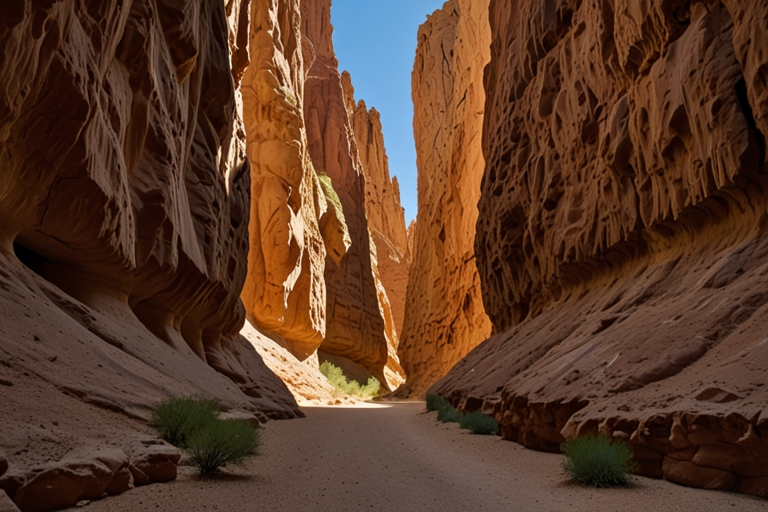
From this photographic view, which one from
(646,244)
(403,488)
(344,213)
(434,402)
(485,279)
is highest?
(344,213)

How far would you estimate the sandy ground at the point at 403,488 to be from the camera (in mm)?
4480

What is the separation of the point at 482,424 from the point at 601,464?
556 cm

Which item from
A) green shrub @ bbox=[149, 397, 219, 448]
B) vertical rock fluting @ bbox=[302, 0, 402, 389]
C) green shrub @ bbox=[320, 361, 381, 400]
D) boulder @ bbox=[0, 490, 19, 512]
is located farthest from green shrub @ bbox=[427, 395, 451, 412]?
vertical rock fluting @ bbox=[302, 0, 402, 389]

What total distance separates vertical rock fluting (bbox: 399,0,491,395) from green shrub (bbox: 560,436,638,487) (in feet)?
94.6

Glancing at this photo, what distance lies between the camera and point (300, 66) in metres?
37.1

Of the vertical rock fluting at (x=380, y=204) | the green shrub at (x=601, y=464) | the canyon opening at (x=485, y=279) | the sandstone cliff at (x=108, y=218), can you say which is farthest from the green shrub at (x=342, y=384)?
the vertical rock fluting at (x=380, y=204)

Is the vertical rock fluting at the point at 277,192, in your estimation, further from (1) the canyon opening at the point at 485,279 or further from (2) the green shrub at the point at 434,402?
(2) the green shrub at the point at 434,402

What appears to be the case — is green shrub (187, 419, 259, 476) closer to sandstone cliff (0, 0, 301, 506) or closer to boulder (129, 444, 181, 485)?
boulder (129, 444, 181, 485)

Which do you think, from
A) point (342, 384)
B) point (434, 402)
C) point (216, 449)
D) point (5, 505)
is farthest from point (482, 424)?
point (342, 384)

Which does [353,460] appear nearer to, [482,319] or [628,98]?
[628,98]

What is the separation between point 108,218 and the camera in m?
8.78

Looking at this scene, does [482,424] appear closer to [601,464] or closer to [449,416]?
[449,416]

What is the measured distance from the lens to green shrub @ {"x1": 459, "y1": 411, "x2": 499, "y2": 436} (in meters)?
10.7

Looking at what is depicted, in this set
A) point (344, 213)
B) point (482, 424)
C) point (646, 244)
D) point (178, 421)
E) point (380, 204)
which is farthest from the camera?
point (380, 204)
